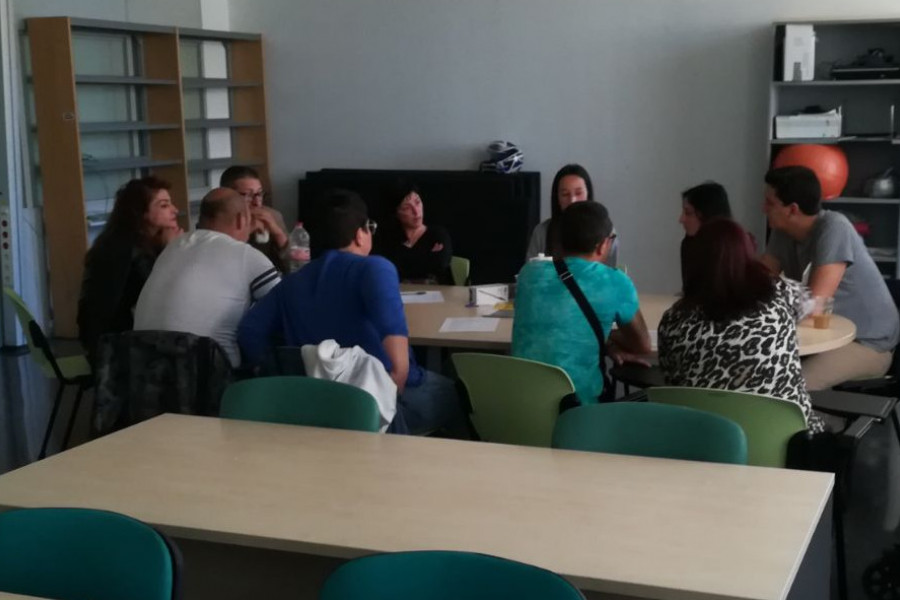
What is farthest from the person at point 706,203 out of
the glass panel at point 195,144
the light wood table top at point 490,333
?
the glass panel at point 195,144

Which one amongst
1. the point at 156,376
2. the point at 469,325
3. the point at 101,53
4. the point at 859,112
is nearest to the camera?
the point at 156,376

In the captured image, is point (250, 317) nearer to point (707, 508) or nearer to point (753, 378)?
point (753, 378)

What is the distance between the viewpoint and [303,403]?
310 cm

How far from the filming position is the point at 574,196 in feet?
18.3

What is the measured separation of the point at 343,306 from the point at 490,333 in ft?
2.30

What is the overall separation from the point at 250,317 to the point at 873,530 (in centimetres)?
235

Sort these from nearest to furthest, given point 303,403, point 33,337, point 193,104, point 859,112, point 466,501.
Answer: point 466,501 → point 303,403 → point 33,337 → point 859,112 → point 193,104

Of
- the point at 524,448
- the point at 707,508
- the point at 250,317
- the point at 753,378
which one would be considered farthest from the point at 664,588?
the point at 250,317

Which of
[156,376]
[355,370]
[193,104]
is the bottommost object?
[156,376]

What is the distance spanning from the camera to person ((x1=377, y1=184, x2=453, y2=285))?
587 centimetres

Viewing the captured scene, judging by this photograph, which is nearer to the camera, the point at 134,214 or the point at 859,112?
the point at 134,214

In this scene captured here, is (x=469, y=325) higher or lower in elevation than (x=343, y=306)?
lower

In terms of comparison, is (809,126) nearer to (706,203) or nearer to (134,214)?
(706,203)

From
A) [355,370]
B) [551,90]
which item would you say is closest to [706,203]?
[355,370]
